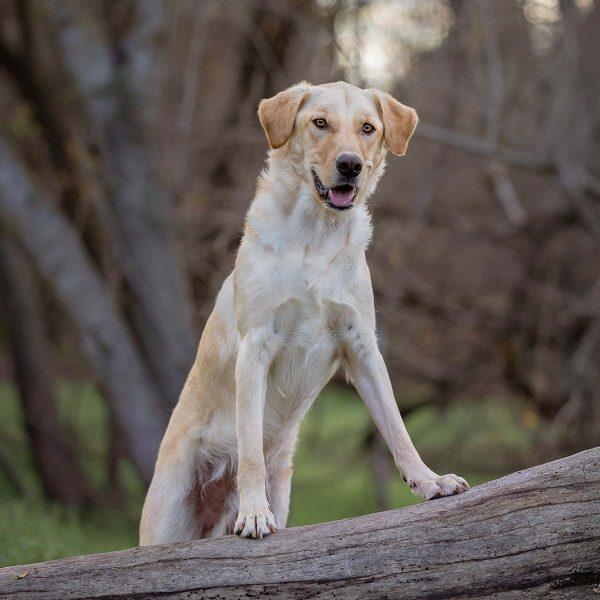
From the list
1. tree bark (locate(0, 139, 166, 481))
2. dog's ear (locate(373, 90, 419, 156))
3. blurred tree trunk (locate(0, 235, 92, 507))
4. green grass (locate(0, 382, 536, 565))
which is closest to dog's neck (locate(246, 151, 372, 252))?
dog's ear (locate(373, 90, 419, 156))

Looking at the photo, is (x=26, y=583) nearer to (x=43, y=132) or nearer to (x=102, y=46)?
(x=102, y=46)

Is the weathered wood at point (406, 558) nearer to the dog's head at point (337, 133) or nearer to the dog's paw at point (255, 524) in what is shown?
the dog's paw at point (255, 524)

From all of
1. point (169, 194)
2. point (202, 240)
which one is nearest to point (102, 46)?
point (169, 194)

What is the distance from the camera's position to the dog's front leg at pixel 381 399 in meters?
3.69

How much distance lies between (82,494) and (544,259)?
4.82m

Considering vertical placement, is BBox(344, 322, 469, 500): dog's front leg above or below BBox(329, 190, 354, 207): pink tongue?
below

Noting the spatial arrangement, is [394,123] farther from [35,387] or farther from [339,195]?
[35,387]

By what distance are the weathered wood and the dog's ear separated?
54.9 inches

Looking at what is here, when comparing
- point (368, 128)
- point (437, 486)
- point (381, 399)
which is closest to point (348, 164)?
point (368, 128)

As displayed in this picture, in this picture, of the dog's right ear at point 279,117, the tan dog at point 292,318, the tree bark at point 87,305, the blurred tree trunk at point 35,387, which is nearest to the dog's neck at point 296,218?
the tan dog at point 292,318

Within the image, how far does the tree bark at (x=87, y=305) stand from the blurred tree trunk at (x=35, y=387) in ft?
6.51

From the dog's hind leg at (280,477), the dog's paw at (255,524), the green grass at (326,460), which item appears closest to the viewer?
the dog's paw at (255,524)

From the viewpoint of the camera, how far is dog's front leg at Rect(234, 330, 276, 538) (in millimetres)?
3537

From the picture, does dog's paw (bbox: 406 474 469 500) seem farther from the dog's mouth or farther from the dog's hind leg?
the dog's mouth
